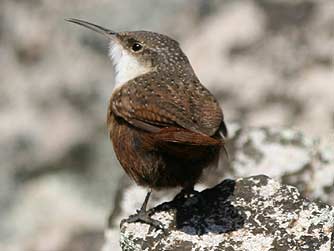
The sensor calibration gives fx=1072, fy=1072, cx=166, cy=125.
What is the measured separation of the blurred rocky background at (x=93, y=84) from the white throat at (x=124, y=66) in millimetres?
2260

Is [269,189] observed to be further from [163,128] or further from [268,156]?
[268,156]

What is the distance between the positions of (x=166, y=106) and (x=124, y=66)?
33.7 inches

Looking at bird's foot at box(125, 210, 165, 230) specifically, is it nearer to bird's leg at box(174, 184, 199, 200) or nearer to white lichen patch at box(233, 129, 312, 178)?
bird's leg at box(174, 184, 199, 200)

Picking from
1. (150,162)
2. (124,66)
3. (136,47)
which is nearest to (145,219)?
A: (150,162)

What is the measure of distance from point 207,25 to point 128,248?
4540 millimetres

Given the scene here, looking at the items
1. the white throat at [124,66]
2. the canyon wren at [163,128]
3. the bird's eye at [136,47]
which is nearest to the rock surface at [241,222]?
the canyon wren at [163,128]

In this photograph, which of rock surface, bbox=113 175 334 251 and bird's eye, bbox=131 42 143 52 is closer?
rock surface, bbox=113 175 334 251

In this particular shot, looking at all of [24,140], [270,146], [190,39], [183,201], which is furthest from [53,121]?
[183,201]

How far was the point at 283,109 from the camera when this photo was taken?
29.0 feet

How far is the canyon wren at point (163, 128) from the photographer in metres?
5.48

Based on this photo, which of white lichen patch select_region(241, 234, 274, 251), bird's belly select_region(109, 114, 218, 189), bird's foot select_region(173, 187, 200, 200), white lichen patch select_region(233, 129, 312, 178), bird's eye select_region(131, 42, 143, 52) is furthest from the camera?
white lichen patch select_region(233, 129, 312, 178)

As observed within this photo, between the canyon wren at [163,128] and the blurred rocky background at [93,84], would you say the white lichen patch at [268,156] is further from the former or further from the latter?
the blurred rocky background at [93,84]

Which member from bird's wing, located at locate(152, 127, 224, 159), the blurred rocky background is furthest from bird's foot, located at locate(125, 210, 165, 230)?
the blurred rocky background

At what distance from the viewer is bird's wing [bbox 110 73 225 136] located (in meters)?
5.59
